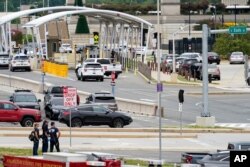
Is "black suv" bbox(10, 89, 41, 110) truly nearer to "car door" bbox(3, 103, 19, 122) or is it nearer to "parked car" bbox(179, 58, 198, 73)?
"car door" bbox(3, 103, 19, 122)

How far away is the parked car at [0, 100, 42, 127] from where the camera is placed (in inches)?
2080

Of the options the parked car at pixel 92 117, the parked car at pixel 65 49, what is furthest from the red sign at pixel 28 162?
the parked car at pixel 65 49

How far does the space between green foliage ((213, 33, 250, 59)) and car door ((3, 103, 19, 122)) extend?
68.9m

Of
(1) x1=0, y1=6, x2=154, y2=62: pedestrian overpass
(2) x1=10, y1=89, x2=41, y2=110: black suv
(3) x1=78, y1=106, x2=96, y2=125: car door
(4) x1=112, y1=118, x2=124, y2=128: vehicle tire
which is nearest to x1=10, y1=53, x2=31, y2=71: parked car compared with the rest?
(1) x1=0, y1=6, x2=154, y2=62: pedestrian overpass

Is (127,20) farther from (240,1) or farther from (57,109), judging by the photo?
(240,1)

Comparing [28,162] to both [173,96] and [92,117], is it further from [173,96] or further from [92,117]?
[173,96]

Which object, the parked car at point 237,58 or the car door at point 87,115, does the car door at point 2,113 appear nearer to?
the car door at point 87,115

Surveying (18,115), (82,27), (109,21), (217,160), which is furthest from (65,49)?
(217,160)

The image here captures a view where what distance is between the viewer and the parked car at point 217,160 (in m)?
29.1

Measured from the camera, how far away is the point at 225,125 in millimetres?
55625

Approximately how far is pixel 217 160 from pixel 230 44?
91304 millimetres

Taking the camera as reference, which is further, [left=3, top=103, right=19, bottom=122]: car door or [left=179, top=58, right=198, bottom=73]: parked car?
[left=179, top=58, right=198, bottom=73]: parked car

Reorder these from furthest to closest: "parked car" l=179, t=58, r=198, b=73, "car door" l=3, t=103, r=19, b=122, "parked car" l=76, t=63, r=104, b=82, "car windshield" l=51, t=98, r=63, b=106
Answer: "parked car" l=179, t=58, r=198, b=73 → "parked car" l=76, t=63, r=104, b=82 → "car windshield" l=51, t=98, r=63, b=106 → "car door" l=3, t=103, r=19, b=122

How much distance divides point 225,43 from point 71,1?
101 feet
